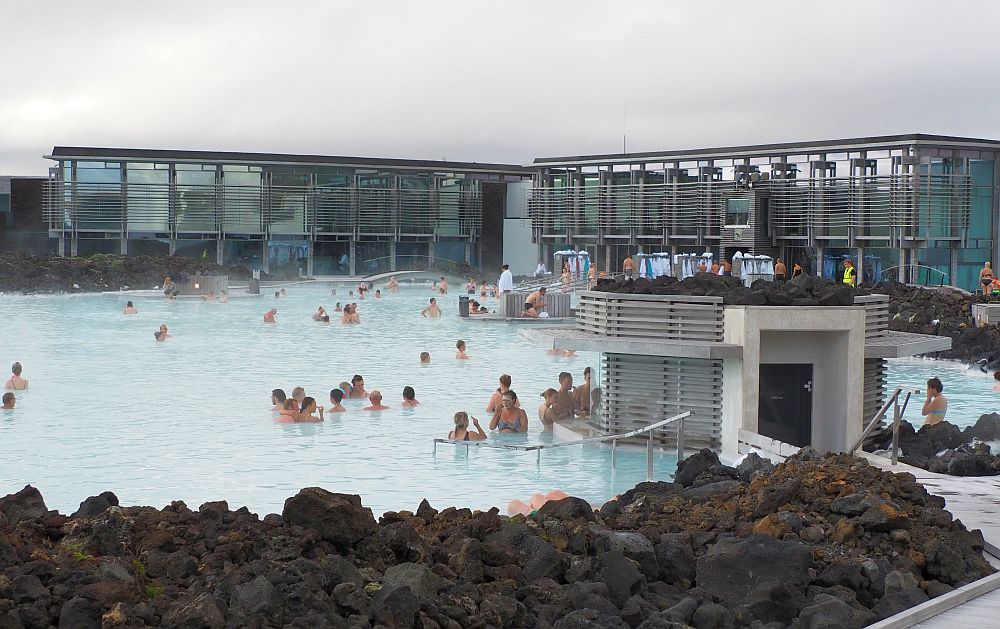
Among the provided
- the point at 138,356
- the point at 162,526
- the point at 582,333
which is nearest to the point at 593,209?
the point at 138,356

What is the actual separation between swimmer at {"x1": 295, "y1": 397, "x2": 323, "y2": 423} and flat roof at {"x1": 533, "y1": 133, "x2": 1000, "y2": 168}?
2370 centimetres

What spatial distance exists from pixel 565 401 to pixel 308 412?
3813 mm

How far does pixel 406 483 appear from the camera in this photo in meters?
12.7

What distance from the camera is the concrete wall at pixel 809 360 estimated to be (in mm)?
12039

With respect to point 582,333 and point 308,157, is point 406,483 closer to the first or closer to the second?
point 582,333

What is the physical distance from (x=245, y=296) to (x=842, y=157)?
19.6 metres

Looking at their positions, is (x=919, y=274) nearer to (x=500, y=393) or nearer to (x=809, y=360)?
(x=500, y=393)

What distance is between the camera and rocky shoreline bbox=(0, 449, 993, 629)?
216 inches

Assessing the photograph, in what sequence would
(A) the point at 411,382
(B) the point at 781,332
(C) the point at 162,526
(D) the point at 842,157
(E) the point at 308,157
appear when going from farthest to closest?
(E) the point at 308,157, (D) the point at 842,157, (A) the point at 411,382, (B) the point at 781,332, (C) the point at 162,526

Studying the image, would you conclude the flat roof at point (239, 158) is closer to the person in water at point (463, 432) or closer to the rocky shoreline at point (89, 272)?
the rocky shoreline at point (89, 272)

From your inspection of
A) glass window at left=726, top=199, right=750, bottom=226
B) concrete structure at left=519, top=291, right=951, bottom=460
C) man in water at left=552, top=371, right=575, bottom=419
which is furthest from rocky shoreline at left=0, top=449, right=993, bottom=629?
glass window at left=726, top=199, right=750, bottom=226

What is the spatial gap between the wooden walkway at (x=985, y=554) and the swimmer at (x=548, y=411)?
4760mm

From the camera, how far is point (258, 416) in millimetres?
16969

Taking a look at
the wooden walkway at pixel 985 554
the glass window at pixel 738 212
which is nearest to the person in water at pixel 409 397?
the wooden walkway at pixel 985 554
